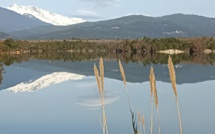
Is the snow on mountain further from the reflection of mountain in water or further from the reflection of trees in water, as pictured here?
the reflection of trees in water

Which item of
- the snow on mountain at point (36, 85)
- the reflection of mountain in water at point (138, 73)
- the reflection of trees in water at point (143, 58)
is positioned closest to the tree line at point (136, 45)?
the reflection of trees in water at point (143, 58)

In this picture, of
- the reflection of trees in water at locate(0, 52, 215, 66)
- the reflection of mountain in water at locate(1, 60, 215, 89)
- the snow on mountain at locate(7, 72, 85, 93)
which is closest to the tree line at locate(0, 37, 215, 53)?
the reflection of trees in water at locate(0, 52, 215, 66)

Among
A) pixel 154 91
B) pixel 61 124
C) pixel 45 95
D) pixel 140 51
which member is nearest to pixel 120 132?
pixel 61 124

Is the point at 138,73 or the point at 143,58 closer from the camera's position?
the point at 138,73

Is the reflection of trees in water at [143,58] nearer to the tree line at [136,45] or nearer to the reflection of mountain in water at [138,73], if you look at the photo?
the reflection of mountain in water at [138,73]

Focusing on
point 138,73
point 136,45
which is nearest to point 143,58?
point 136,45

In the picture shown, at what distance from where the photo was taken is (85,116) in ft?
48.4

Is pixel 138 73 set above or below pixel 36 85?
below

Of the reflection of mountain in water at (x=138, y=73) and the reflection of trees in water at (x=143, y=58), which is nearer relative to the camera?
the reflection of mountain in water at (x=138, y=73)

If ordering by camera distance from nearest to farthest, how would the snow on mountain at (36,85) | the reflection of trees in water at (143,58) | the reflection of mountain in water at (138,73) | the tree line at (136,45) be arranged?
the snow on mountain at (36,85) → the reflection of mountain in water at (138,73) → the reflection of trees in water at (143,58) → the tree line at (136,45)

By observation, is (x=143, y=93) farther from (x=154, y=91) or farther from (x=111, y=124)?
(x=154, y=91)

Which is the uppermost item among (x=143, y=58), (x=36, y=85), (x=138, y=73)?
(x=36, y=85)

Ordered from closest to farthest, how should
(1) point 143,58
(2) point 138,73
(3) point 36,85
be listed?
(3) point 36,85
(2) point 138,73
(1) point 143,58

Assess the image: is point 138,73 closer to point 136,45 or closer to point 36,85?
point 36,85
